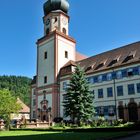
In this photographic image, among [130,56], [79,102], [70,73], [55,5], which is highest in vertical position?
[55,5]

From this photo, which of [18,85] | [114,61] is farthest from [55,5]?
[18,85]

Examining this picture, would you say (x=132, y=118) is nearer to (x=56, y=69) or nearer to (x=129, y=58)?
→ (x=129, y=58)

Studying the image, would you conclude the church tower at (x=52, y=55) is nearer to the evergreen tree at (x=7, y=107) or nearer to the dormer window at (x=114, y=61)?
the evergreen tree at (x=7, y=107)

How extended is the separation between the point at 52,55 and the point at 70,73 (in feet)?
21.5

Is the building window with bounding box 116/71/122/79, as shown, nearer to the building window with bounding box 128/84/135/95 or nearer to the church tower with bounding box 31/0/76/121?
the building window with bounding box 128/84/135/95

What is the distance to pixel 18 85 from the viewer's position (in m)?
135

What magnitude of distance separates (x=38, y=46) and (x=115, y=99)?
2519 cm

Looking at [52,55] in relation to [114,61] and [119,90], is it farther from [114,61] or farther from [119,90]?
[119,90]

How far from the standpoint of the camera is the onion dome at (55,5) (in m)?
55.3

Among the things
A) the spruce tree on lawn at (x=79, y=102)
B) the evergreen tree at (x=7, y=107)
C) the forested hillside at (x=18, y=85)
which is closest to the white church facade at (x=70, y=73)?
the spruce tree on lawn at (x=79, y=102)

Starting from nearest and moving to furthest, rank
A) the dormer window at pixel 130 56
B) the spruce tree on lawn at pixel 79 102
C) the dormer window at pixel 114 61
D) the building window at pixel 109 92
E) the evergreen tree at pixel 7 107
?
the spruce tree on lawn at pixel 79 102
the dormer window at pixel 130 56
the building window at pixel 109 92
the dormer window at pixel 114 61
the evergreen tree at pixel 7 107

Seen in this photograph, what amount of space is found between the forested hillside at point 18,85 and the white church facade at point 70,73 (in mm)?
65443

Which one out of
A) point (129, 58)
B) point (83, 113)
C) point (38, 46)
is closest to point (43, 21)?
point (38, 46)

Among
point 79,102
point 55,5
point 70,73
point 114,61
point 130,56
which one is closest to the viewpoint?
point 79,102
